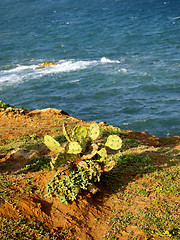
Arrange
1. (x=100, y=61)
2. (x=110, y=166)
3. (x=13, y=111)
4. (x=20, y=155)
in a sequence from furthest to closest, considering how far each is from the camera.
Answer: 1. (x=100, y=61)
2. (x=13, y=111)
3. (x=20, y=155)
4. (x=110, y=166)

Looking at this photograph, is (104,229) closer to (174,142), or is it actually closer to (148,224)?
(148,224)

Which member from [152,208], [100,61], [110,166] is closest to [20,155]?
[110,166]

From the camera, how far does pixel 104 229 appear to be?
20.1 ft

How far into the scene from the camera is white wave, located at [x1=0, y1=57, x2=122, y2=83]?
28516mm

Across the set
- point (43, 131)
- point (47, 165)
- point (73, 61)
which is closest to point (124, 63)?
point (73, 61)

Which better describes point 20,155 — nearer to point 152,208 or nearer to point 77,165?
point 77,165

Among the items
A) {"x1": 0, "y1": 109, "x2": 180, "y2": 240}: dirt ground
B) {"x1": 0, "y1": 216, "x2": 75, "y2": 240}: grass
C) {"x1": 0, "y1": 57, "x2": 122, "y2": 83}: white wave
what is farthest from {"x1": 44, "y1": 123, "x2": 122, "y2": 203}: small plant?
{"x1": 0, "y1": 57, "x2": 122, "y2": 83}: white wave

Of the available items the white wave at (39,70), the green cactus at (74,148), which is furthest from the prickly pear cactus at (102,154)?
the white wave at (39,70)

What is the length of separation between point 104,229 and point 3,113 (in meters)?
10.9

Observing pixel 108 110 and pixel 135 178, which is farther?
pixel 108 110

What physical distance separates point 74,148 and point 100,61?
24782 millimetres

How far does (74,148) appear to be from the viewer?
6754 millimetres

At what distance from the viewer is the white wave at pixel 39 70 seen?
28516mm

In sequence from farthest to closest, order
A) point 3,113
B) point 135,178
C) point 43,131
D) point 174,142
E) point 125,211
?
1. point 3,113
2. point 174,142
3. point 43,131
4. point 135,178
5. point 125,211
